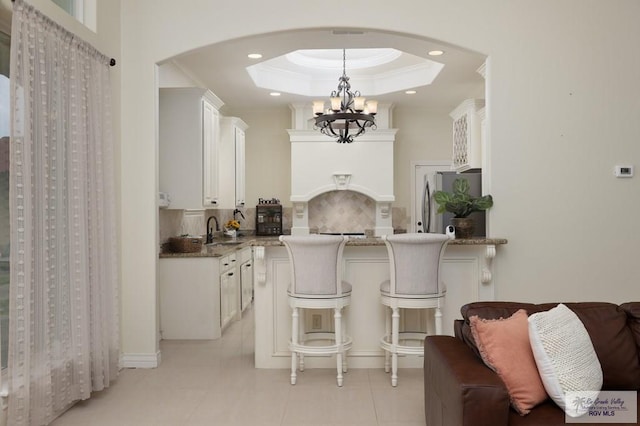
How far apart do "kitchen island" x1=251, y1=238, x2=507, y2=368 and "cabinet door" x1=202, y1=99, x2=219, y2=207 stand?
1.82 metres

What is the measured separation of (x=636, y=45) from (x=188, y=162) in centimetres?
416

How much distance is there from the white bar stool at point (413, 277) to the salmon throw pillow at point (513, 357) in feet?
4.54

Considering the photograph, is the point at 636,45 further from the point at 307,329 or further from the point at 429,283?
the point at 307,329

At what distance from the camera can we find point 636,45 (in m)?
4.41

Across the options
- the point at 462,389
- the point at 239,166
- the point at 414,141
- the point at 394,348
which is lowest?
the point at 394,348

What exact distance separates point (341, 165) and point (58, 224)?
512cm

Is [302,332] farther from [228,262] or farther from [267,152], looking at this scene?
[267,152]

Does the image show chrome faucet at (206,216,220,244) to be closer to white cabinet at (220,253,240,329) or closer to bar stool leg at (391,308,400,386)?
white cabinet at (220,253,240,329)

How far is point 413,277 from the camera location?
3.94 m

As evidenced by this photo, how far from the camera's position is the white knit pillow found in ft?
7.52

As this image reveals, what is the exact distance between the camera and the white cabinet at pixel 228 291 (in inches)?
223

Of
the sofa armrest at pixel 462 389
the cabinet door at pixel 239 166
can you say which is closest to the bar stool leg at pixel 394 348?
the sofa armrest at pixel 462 389

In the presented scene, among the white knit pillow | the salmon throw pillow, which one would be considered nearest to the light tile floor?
the salmon throw pillow

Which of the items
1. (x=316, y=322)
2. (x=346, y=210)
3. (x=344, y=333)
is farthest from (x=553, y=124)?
(x=346, y=210)
